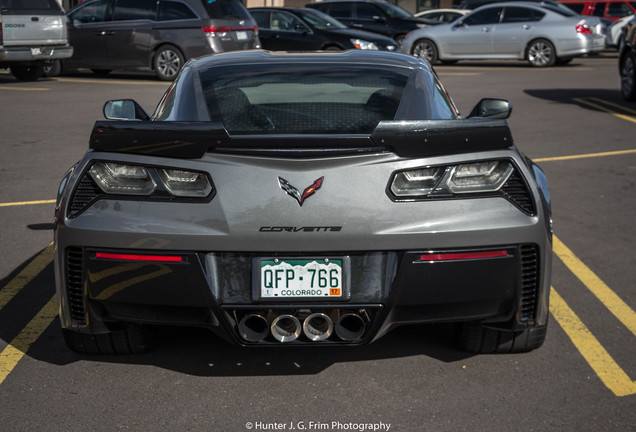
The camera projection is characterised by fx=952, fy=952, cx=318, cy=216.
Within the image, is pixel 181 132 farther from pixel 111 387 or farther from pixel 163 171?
pixel 111 387

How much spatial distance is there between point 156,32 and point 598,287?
15.0m

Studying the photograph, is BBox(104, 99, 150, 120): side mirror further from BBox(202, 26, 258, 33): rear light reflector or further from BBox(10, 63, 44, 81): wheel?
BBox(10, 63, 44, 81): wheel

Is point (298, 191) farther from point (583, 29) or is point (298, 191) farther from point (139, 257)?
point (583, 29)

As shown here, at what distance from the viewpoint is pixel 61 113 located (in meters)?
14.2

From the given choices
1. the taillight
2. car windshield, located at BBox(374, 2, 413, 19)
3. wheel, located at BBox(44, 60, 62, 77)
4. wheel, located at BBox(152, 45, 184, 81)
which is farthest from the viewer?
car windshield, located at BBox(374, 2, 413, 19)

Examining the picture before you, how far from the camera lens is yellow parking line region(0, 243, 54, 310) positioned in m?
5.35

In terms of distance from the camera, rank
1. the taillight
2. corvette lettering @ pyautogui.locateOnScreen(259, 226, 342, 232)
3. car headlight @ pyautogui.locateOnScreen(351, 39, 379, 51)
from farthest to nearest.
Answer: the taillight < car headlight @ pyautogui.locateOnScreen(351, 39, 379, 51) < corvette lettering @ pyautogui.locateOnScreen(259, 226, 342, 232)

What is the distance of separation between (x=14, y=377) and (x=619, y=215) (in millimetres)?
5067

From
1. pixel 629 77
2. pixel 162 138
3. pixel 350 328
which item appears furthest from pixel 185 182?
pixel 629 77

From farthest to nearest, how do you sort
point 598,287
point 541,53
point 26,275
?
point 541,53, point 26,275, point 598,287

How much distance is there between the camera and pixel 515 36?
23.8 metres

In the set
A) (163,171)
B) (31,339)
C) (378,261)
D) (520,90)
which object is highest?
(163,171)

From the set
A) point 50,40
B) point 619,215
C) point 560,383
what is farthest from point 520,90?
point 560,383

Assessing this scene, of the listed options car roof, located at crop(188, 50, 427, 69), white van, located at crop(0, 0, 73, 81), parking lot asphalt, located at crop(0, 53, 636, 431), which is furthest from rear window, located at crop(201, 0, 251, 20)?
car roof, located at crop(188, 50, 427, 69)
